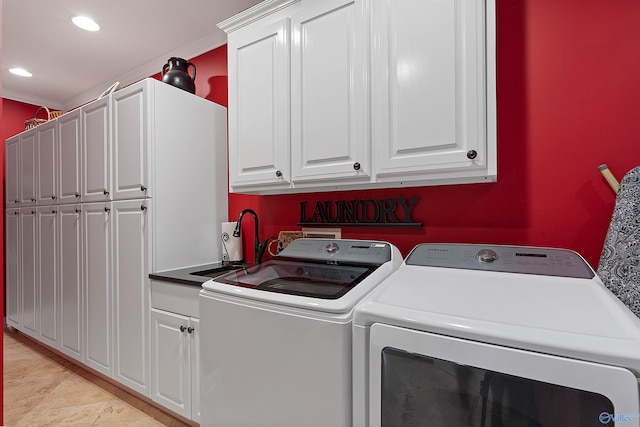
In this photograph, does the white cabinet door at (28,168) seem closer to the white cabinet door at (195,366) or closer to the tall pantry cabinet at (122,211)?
the tall pantry cabinet at (122,211)

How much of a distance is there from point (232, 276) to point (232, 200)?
1.16 metres

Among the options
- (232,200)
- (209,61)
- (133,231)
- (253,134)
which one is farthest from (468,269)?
(209,61)

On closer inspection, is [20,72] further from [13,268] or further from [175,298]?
[175,298]

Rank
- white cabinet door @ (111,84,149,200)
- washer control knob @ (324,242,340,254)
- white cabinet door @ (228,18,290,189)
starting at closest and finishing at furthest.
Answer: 1. washer control knob @ (324,242,340,254)
2. white cabinet door @ (228,18,290,189)
3. white cabinet door @ (111,84,149,200)

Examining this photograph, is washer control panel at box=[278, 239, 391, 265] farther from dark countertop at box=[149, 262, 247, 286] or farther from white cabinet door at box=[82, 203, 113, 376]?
white cabinet door at box=[82, 203, 113, 376]

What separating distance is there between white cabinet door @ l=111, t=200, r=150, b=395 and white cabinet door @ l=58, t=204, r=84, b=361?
54 centimetres

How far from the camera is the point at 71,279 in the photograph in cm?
243

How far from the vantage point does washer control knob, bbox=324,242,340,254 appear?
1476 millimetres

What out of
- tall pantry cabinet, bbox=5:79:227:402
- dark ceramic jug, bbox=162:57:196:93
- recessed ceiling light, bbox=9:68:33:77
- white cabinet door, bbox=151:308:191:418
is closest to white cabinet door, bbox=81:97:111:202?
tall pantry cabinet, bbox=5:79:227:402

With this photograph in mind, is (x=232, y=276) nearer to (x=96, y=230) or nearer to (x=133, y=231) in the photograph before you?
(x=133, y=231)

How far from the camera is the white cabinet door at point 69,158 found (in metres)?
2.35

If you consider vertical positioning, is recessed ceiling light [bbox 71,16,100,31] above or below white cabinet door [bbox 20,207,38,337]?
above

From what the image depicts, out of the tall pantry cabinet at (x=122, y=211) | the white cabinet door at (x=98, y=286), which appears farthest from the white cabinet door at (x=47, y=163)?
the white cabinet door at (x=98, y=286)

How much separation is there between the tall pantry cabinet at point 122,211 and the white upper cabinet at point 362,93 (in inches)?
17.6
